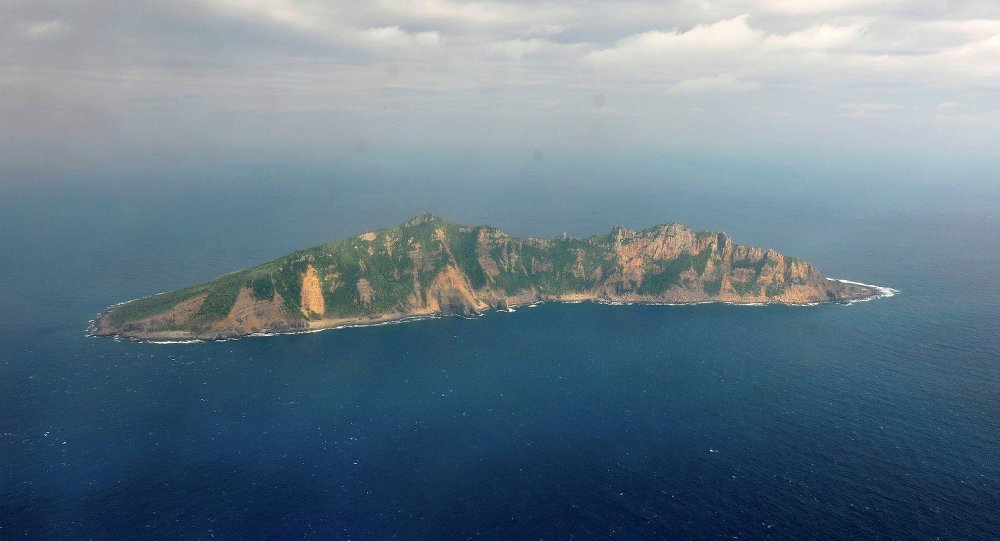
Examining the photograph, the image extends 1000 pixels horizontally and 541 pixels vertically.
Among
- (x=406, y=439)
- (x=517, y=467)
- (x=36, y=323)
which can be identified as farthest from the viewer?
(x=36, y=323)

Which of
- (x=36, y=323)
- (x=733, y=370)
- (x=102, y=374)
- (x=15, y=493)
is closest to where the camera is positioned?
(x=15, y=493)

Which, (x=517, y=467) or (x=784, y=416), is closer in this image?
(x=517, y=467)

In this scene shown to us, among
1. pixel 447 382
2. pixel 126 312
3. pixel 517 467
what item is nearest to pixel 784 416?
pixel 517 467

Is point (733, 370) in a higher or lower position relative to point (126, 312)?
lower

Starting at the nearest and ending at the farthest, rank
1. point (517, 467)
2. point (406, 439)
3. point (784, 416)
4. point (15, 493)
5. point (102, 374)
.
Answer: point (15, 493)
point (517, 467)
point (406, 439)
point (784, 416)
point (102, 374)

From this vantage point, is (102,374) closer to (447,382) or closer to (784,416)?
(447,382)

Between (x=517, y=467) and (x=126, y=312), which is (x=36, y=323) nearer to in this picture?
(x=126, y=312)

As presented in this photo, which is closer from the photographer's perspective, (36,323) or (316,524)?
(316,524)

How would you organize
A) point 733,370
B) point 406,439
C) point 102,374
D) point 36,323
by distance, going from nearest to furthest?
point 406,439, point 102,374, point 733,370, point 36,323

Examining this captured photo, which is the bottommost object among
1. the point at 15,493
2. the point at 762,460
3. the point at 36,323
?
the point at 762,460

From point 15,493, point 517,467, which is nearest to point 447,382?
point 517,467
